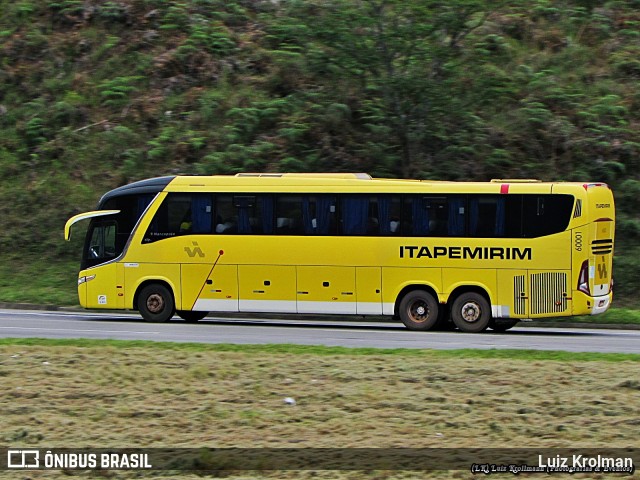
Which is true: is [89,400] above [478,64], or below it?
below

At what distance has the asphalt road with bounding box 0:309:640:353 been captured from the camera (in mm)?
19172

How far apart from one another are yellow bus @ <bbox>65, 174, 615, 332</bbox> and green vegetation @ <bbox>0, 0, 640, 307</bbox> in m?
5.08

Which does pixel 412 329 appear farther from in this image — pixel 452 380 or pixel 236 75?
pixel 236 75

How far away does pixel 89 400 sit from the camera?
40.9ft

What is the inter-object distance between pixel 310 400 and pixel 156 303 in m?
12.8

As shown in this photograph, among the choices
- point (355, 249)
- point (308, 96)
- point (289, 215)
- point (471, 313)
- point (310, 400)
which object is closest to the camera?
point (310, 400)

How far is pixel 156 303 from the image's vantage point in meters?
24.7

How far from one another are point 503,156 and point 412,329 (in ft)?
31.7

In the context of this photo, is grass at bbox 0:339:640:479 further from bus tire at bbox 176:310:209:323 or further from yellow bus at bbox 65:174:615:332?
bus tire at bbox 176:310:209:323

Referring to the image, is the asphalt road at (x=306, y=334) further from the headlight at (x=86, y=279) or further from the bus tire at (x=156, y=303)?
the headlight at (x=86, y=279)

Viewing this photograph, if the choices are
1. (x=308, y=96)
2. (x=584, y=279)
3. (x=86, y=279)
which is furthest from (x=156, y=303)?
(x=308, y=96)

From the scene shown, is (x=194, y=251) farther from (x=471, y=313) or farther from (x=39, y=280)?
(x=39, y=280)

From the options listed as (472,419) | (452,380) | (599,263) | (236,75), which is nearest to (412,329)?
(599,263)

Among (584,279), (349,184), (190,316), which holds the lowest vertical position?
(190,316)
